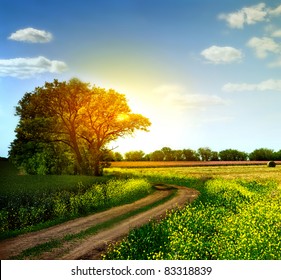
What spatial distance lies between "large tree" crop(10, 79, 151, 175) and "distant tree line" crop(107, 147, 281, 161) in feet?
6.97

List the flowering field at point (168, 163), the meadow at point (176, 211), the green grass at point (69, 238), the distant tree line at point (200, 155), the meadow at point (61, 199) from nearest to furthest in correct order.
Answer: the meadow at point (176, 211)
the green grass at point (69, 238)
the meadow at point (61, 199)
the distant tree line at point (200, 155)
the flowering field at point (168, 163)

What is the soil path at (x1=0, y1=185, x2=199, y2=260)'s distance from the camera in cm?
1193

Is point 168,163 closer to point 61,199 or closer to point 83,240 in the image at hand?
point 61,199

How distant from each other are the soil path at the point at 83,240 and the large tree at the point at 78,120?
445cm

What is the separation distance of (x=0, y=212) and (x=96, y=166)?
10.4 meters

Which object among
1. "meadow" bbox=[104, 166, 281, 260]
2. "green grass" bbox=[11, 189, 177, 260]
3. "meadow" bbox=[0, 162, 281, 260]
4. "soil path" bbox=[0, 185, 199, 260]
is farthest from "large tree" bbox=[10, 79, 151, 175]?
"meadow" bbox=[104, 166, 281, 260]

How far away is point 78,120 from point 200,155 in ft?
26.8

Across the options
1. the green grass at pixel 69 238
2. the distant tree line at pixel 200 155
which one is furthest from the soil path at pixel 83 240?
the distant tree line at pixel 200 155

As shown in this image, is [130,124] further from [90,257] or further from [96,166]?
[90,257]

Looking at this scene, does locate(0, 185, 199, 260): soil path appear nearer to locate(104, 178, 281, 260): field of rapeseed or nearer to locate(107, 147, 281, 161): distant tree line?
locate(104, 178, 281, 260): field of rapeseed

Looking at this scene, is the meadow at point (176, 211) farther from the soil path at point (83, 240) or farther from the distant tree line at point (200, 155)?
the distant tree line at point (200, 155)

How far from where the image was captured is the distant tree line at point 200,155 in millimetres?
18359
